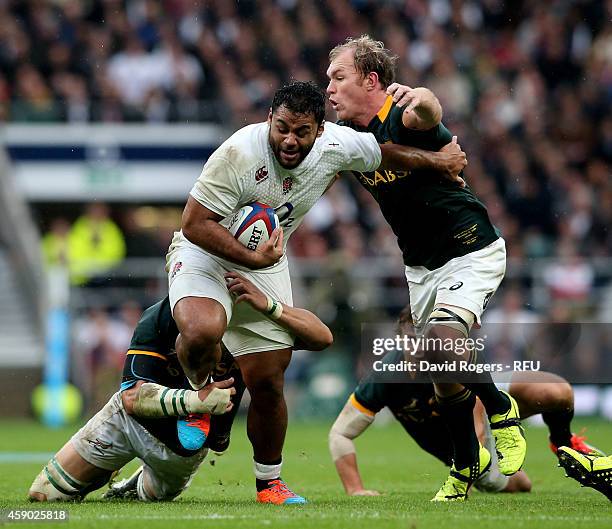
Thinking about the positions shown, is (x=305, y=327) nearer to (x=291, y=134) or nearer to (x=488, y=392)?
(x=291, y=134)

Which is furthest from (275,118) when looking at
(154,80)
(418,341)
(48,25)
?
(48,25)

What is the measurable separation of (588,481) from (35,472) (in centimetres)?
422

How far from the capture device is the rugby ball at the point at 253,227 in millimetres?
6793

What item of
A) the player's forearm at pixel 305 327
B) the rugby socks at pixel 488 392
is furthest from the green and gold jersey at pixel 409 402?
the player's forearm at pixel 305 327

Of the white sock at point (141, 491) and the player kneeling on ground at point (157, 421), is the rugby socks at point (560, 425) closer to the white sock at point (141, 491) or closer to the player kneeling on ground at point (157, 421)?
the player kneeling on ground at point (157, 421)

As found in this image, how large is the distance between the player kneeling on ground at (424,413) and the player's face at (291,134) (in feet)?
5.48

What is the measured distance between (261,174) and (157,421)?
4.72 ft

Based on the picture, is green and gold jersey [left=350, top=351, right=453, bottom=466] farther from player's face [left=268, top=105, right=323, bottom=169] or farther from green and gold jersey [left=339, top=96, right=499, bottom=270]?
player's face [left=268, top=105, right=323, bottom=169]

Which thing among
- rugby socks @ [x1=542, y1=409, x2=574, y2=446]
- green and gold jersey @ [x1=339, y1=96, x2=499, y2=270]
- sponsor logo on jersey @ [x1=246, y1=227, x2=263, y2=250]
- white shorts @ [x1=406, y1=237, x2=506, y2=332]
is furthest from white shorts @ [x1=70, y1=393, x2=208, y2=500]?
rugby socks @ [x1=542, y1=409, x2=574, y2=446]

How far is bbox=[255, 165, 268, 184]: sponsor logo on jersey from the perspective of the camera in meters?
6.79

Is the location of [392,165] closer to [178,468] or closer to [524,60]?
[178,468]

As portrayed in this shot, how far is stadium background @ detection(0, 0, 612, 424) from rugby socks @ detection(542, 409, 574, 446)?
7.35m

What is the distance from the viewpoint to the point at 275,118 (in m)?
6.72

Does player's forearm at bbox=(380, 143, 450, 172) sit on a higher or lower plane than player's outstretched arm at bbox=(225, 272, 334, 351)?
higher
